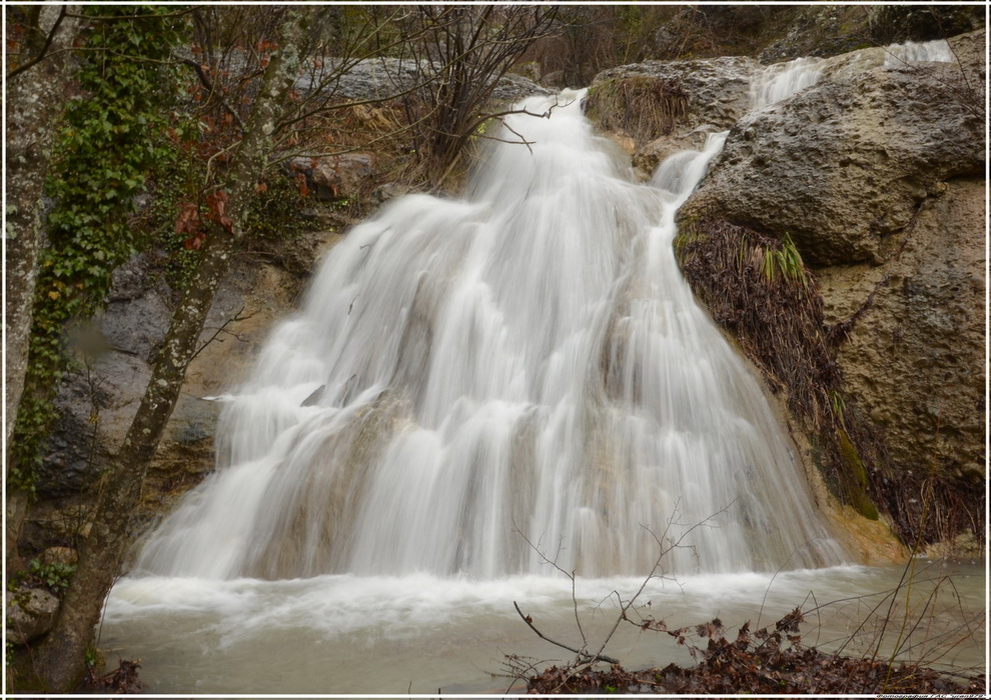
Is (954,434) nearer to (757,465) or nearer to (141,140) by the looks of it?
(757,465)

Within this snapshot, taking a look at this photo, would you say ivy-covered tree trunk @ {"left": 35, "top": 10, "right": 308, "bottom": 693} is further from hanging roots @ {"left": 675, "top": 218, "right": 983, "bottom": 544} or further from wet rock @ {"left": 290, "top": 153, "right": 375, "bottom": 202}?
wet rock @ {"left": 290, "top": 153, "right": 375, "bottom": 202}

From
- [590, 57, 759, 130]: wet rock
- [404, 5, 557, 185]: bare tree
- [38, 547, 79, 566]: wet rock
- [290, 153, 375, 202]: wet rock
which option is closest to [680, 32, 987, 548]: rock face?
[590, 57, 759, 130]: wet rock

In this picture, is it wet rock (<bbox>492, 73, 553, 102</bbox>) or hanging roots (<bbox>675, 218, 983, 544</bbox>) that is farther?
wet rock (<bbox>492, 73, 553, 102</bbox>)

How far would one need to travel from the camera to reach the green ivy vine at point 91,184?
18.0 feet

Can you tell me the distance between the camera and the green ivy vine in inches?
216

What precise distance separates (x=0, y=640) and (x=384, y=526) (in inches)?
108

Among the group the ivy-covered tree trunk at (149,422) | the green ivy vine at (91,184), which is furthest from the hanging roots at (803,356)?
the green ivy vine at (91,184)

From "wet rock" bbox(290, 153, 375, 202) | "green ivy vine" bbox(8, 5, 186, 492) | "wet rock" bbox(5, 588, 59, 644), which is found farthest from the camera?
"wet rock" bbox(290, 153, 375, 202)

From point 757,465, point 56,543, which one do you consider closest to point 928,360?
point 757,465

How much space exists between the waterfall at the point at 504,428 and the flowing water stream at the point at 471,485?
21mm

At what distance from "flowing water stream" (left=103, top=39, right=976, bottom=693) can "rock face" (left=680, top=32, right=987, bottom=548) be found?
3.81 ft

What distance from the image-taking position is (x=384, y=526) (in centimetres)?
570

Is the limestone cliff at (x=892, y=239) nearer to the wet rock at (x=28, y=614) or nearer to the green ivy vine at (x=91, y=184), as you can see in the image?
the green ivy vine at (x=91, y=184)

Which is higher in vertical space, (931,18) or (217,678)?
(931,18)
